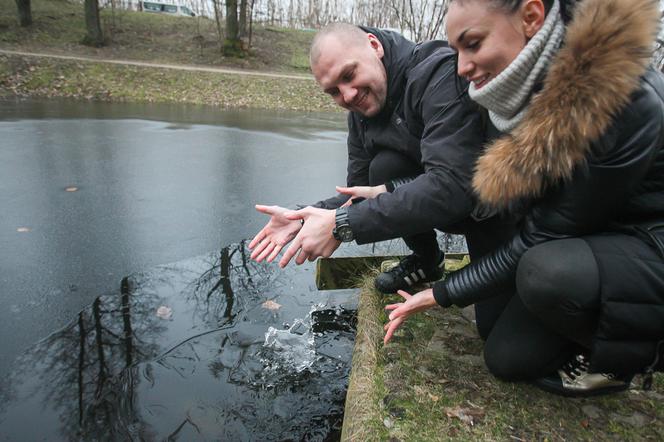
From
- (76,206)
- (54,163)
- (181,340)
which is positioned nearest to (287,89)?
Result: (54,163)

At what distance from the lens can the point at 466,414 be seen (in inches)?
70.5

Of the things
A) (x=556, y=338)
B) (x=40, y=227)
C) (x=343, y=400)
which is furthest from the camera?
(x=40, y=227)

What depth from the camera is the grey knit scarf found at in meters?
1.44

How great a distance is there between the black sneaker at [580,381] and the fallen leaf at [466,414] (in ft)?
1.09

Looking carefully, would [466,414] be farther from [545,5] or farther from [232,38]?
[232,38]

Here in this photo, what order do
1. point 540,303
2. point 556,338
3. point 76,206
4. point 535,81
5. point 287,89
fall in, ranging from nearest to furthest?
point 535,81 → point 540,303 → point 556,338 → point 76,206 → point 287,89

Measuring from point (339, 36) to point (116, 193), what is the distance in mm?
3400

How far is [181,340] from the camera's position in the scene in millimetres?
2465

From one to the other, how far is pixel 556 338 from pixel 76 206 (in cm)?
406

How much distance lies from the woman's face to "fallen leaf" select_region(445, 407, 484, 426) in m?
1.25

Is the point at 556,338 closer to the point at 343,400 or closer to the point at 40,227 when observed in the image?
the point at 343,400

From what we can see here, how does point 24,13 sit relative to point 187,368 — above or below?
above

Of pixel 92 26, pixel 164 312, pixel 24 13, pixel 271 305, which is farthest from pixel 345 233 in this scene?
pixel 24 13

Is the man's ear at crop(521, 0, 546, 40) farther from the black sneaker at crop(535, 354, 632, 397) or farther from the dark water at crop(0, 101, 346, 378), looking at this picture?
the dark water at crop(0, 101, 346, 378)
